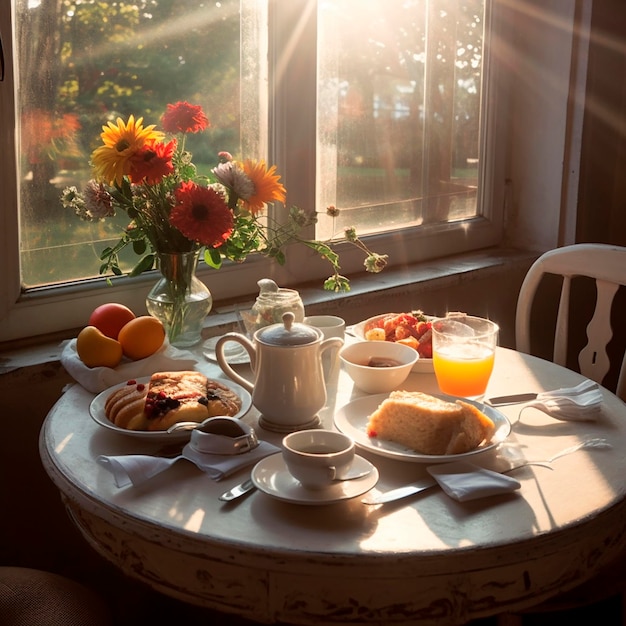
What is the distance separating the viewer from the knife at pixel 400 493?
0.95 metres

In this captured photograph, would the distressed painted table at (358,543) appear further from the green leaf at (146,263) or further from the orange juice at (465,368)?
the green leaf at (146,263)

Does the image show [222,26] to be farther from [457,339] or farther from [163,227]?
[457,339]

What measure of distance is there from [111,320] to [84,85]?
519mm

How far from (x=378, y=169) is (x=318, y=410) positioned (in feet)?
3.96

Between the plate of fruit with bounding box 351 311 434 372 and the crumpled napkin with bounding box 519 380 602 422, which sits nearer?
the crumpled napkin with bounding box 519 380 602 422

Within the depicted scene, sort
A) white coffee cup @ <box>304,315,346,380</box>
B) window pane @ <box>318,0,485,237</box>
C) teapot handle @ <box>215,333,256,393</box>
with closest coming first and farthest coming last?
teapot handle @ <box>215,333,256,393</box>, white coffee cup @ <box>304,315,346,380</box>, window pane @ <box>318,0,485,237</box>

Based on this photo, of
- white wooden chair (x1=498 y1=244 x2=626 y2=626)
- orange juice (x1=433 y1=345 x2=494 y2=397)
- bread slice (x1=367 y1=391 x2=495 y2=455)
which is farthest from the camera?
white wooden chair (x1=498 y1=244 x2=626 y2=626)

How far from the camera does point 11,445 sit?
1528mm

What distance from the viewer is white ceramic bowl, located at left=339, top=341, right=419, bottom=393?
4.20 ft

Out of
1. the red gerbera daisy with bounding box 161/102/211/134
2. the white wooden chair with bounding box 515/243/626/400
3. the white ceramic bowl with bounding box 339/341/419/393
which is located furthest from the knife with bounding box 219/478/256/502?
the white wooden chair with bounding box 515/243/626/400

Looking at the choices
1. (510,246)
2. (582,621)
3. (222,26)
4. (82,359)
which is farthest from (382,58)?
(582,621)

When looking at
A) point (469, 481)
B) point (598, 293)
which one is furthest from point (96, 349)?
point (598, 293)

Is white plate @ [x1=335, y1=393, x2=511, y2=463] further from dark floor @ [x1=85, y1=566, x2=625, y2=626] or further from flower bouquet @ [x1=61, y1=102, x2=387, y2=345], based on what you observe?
dark floor @ [x1=85, y1=566, x2=625, y2=626]

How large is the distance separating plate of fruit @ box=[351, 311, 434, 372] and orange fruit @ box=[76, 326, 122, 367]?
440mm
